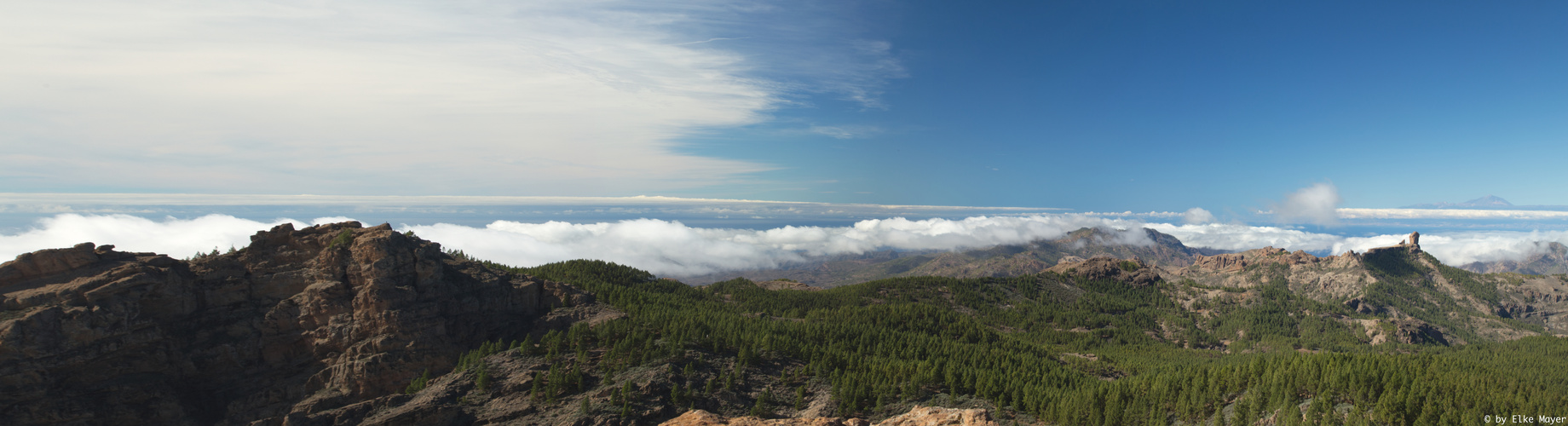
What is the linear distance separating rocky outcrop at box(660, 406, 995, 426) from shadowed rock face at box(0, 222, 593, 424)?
2168 inches

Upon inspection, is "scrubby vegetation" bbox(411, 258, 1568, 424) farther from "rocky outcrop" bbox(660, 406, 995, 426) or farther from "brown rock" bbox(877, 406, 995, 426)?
"brown rock" bbox(877, 406, 995, 426)

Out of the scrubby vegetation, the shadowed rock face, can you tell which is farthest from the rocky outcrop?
the shadowed rock face

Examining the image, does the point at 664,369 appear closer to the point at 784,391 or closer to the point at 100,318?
the point at 784,391

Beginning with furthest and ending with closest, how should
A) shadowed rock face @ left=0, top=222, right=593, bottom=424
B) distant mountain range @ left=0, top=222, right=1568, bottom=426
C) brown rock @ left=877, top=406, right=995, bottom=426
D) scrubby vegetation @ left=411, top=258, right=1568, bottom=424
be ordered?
1. shadowed rock face @ left=0, top=222, right=593, bottom=424
2. distant mountain range @ left=0, top=222, right=1568, bottom=426
3. scrubby vegetation @ left=411, top=258, right=1568, bottom=424
4. brown rock @ left=877, top=406, right=995, bottom=426

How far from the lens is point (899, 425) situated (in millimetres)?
65312

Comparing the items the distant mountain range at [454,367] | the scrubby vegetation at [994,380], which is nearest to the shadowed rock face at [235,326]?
the distant mountain range at [454,367]

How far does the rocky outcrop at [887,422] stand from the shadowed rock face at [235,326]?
2168 inches

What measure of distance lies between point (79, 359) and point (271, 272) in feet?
83.7

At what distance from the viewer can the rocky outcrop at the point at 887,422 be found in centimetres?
5975

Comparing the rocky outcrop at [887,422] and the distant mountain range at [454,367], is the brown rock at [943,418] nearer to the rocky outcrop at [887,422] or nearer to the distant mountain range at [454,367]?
the rocky outcrop at [887,422]

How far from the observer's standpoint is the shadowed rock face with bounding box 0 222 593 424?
7988cm

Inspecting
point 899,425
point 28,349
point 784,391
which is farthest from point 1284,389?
point 28,349

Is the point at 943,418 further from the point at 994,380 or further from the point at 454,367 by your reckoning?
the point at 454,367

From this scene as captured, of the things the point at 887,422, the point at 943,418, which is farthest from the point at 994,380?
the point at 943,418
